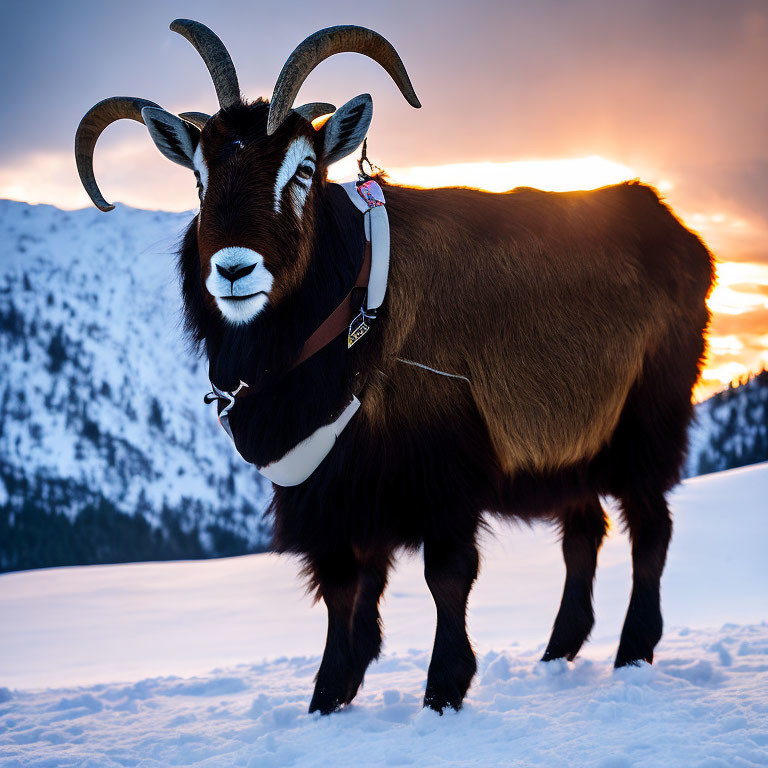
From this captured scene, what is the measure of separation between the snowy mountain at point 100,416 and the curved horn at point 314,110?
119 feet

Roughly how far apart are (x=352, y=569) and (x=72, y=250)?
6282 cm

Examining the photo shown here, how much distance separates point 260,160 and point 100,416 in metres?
54.0

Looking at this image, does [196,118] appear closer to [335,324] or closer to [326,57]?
[326,57]

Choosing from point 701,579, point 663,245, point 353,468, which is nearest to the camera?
point 353,468

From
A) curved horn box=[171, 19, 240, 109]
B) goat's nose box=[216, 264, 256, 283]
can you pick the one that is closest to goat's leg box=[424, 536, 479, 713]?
goat's nose box=[216, 264, 256, 283]

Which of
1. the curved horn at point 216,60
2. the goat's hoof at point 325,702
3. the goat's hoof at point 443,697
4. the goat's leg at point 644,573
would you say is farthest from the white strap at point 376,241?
the goat's leg at point 644,573

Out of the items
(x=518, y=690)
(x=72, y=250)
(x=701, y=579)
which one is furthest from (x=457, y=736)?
(x=72, y=250)

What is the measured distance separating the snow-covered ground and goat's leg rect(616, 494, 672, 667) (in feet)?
0.65

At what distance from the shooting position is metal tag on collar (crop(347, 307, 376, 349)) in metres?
4.12

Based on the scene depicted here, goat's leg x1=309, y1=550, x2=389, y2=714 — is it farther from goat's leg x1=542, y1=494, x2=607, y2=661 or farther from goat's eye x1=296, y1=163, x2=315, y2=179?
goat's eye x1=296, y1=163, x2=315, y2=179

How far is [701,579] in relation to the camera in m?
10.8

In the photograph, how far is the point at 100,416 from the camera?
2159 inches

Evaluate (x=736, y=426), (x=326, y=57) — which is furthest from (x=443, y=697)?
(x=736, y=426)

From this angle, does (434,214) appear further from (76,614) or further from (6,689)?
(76,614)
